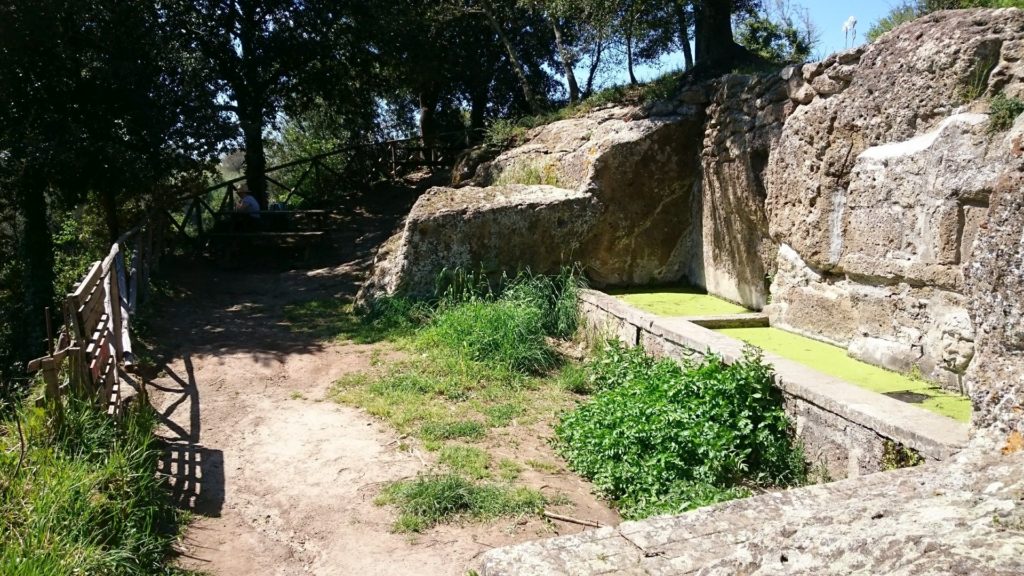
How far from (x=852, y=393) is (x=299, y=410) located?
400cm

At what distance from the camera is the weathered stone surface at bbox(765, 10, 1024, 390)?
451 centimetres

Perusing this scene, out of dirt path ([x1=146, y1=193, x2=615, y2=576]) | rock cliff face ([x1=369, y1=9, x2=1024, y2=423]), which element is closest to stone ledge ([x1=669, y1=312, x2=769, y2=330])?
rock cliff face ([x1=369, y1=9, x2=1024, y2=423])

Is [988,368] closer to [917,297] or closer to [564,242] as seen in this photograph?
[917,297]

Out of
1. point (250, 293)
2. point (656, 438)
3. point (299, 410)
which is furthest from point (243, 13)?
point (656, 438)

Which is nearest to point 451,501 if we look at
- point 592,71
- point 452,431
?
point 452,431

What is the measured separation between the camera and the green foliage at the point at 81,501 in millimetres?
3340

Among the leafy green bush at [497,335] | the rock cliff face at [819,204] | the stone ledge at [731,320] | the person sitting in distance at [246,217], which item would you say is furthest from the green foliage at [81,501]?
the person sitting in distance at [246,217]

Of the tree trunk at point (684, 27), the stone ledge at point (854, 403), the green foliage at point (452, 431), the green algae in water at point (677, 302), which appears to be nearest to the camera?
the stone ledge at point (854, 403)

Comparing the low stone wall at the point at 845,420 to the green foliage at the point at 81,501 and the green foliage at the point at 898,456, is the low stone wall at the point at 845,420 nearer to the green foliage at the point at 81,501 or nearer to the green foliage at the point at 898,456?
the green foliage at the point at 898,456

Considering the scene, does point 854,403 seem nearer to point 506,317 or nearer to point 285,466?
point 285,466

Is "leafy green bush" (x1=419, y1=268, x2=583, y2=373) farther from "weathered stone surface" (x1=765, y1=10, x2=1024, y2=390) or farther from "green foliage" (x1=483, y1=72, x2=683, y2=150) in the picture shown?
"green foliage" (x1=483, y1=72, x2=683, y2=150)

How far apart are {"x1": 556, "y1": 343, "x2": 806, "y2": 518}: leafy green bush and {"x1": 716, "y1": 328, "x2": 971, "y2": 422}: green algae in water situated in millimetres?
563

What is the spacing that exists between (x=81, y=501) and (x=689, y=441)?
333cm

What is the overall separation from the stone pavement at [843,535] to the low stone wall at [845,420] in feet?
2.59
